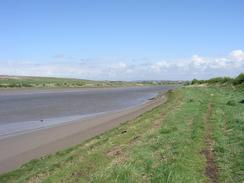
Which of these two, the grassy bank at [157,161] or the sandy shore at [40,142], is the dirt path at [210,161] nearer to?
the grassy bank at [157,161]

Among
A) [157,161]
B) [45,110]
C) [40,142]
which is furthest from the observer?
[45,110]

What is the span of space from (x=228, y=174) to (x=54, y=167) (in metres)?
5.56

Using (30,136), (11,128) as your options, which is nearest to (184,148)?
(30,136)

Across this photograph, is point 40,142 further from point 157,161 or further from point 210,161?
point 210,161

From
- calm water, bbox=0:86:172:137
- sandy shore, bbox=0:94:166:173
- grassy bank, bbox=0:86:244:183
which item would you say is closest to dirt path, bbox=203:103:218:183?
grassy bank, bbox=0:86:244:183

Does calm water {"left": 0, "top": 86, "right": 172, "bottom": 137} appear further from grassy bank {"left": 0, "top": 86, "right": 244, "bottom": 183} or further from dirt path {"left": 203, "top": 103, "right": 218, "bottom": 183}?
dirt path {"left": 203, "top": 103, "right": 218, "bottom": 183}

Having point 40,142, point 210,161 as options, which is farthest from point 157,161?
Answer: point 40,142

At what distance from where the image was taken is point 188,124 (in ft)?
60.5

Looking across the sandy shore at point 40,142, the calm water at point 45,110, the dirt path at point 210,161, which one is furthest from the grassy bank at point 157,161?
the calm water at point 45,110

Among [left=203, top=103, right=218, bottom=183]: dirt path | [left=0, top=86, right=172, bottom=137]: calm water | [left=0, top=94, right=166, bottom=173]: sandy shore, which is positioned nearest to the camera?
[left=203, top=103, right=218, bottom=183]: dirt path

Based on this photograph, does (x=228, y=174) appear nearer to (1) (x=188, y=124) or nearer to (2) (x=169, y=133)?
(2) (x=169, y=133)

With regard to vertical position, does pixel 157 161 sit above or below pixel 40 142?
above

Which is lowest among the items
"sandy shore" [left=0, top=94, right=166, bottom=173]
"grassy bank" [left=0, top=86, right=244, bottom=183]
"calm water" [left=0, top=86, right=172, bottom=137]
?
"calm water" [left=0, top=86, right=172, bottom=137]

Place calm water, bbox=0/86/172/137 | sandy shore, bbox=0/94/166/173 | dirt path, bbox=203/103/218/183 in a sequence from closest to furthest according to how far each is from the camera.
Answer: dirt path, bbox=203/103/218/183, sandy shore, bbox=0/94/166/173, calm water, bbox=0/86/172/137
